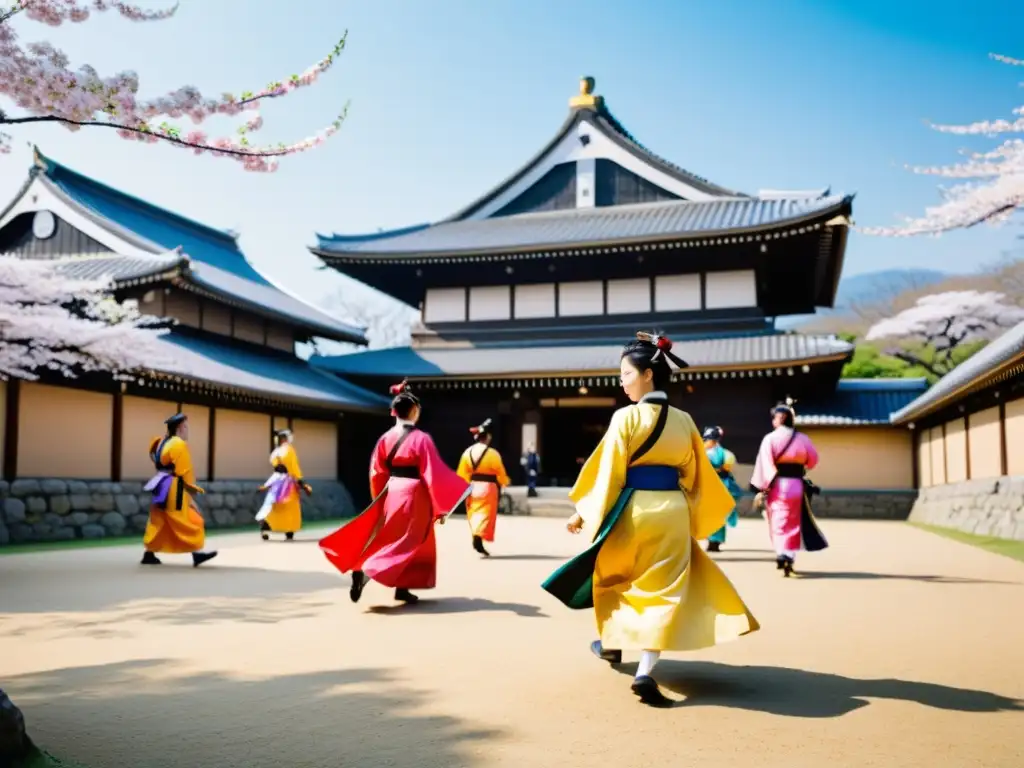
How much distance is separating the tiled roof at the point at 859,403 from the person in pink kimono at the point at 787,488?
12726mm

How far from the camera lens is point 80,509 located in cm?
1344

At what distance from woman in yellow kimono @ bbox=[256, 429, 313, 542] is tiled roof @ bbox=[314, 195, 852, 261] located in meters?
10.4

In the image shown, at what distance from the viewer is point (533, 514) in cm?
2136

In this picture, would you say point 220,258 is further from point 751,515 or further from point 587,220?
point 751,515

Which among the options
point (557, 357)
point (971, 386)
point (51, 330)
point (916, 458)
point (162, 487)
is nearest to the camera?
point (162, 487)

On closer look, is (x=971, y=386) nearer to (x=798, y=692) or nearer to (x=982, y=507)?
(x=982, y=507)

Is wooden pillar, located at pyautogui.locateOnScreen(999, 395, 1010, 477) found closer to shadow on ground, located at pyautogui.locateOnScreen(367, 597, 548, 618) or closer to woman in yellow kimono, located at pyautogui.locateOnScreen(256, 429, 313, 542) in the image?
shadow on ground, located at pyautogui.locateOnScreen(367, 597, 548, 618)

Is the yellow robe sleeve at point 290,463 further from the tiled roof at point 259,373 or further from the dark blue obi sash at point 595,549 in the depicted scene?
the dark blue obi sash at point 595,549

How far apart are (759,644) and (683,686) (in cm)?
123

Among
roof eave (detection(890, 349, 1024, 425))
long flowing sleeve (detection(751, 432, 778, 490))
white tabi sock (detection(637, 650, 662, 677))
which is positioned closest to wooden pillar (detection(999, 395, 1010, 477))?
roof eave (detection(890, 349, 1024, 425))

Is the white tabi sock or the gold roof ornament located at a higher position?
the gold roof ornament

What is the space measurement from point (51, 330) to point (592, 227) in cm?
1491

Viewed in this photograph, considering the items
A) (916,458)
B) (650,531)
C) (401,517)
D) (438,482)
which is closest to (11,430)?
(401,517)

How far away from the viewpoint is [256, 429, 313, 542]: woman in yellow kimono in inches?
536
